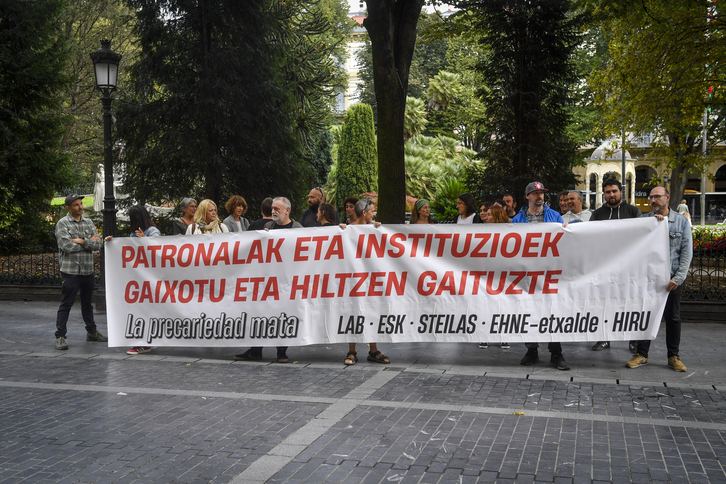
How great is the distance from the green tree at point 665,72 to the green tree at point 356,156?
22.3 metres

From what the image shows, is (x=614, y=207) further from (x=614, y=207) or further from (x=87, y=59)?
(x=87, y=59)

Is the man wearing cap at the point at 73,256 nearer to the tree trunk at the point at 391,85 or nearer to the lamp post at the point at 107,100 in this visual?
the lamp post at the point at 107,100

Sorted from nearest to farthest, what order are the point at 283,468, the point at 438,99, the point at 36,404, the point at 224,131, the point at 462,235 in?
the point at 283,468
the point at 36,404
the point at 462,235
the point at 224,131
the point at 438,99

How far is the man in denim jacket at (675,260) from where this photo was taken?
7.72m

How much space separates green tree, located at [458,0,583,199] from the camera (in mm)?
16562

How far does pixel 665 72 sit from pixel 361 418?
12224 millimetres

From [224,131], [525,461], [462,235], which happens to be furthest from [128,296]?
[224,131]

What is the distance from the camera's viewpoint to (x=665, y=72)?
15078mm

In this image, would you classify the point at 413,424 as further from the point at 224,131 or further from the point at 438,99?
the point at 438,99

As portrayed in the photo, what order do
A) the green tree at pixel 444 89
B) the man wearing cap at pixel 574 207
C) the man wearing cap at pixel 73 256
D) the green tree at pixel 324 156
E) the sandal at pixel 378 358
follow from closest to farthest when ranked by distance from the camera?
the sandal at pixel 378 358, the man wearing cap at pixel 73 256, the man wearing cap at pixel 574 207, the green tree at pixel 324 156, the green tree at pixel 444 89

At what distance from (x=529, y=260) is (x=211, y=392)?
364 centimetres

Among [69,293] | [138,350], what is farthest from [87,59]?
[138,350]

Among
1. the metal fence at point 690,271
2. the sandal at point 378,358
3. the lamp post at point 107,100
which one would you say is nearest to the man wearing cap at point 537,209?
the sandal at point 378,358

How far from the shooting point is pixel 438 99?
49656 mm
